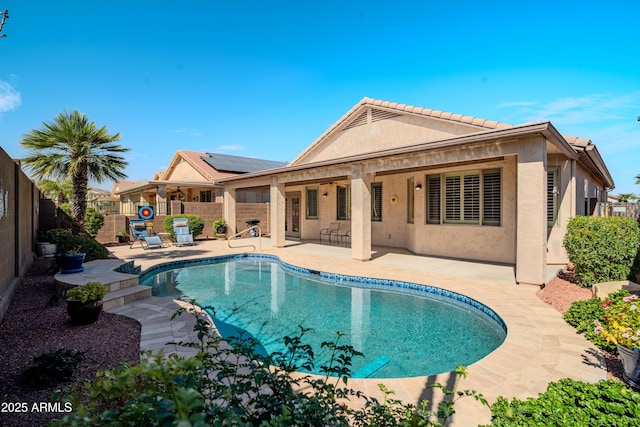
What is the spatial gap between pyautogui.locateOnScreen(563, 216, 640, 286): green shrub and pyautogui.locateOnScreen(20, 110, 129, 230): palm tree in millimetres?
15656

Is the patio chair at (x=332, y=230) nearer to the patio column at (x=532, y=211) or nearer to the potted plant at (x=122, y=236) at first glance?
the patio column at (x=532, y=211)

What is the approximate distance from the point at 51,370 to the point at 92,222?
16.8 metres

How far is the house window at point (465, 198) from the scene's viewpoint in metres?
11.4

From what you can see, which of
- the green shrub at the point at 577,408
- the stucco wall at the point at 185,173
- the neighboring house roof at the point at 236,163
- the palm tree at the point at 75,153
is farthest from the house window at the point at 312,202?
the green shrub at the point at 577,408

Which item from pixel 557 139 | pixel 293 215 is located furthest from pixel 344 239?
pixel 557 139

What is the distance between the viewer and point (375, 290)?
9297 millimetres

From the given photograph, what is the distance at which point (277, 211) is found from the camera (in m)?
16.2

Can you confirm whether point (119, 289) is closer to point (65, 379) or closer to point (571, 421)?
point (65, 379)

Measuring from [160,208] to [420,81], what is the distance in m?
17.9

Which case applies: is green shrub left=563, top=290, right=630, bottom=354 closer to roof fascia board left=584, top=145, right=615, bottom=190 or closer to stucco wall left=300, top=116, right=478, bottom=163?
roof fascia board left=584, top=145, right=615, bottom=190

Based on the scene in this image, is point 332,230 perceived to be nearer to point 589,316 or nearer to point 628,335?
point 589,316

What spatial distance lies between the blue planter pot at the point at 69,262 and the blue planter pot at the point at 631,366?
11.1m

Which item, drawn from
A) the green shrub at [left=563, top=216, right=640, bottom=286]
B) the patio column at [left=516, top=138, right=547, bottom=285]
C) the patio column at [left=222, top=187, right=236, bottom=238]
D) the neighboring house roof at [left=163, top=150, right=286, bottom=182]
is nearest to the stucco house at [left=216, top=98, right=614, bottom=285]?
the patio column at [left=516, top=138, right=547, bottom=285]

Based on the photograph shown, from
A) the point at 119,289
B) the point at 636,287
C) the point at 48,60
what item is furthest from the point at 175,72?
the point at 636,287
